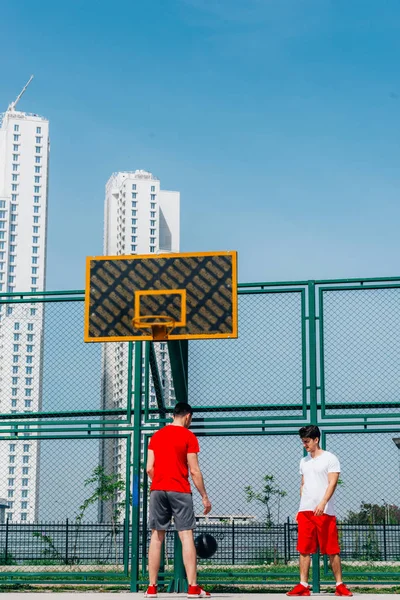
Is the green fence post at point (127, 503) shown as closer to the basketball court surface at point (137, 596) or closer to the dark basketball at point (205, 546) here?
the basketball court surface at point (137, 596)

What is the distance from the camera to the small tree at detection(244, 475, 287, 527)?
10.8 metres

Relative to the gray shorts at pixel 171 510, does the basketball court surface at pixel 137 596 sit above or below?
below

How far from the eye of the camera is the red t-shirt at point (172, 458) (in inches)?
323

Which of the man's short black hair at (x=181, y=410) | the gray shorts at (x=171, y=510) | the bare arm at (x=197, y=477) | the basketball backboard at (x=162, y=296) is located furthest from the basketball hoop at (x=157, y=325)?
the gray shorts at (x=171, y=510)

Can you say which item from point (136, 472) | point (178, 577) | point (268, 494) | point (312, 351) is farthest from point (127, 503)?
point (312, 351)

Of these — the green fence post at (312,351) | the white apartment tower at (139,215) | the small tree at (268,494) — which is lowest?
the small tree at (268,494)

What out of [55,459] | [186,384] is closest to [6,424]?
[55,459]

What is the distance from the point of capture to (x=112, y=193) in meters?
156

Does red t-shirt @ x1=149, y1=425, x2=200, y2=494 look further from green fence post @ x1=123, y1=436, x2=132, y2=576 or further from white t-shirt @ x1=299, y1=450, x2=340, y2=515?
green fence post @ x1=123, y1=436, x2=132, y2=576

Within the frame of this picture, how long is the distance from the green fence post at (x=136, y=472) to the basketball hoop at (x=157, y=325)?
0.73 m

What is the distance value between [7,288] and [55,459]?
13115 cm

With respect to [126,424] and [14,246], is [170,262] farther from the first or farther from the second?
[14,246]

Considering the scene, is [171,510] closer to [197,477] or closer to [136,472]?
[197,477]

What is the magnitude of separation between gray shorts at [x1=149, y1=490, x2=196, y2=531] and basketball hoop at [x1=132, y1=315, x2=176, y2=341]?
203cm
